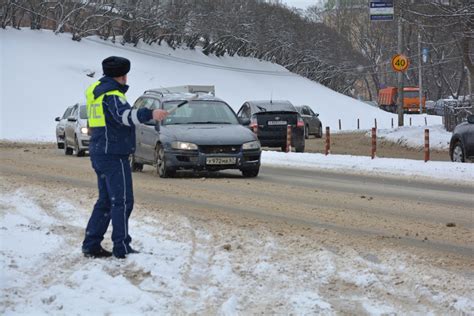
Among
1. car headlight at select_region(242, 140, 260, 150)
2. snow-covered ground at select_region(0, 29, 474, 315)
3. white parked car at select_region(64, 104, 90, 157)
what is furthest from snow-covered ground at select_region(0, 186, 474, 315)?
white parked car at select_region(64, 104, 90, 157)

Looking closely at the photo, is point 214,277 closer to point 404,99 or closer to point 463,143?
point 463,143

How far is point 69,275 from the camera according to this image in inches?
246

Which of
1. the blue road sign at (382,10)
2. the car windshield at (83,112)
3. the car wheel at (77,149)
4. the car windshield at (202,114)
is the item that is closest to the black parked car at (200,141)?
the car windshield at (202,114)

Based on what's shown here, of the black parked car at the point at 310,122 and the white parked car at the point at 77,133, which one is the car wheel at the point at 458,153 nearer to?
the white parked car at the point at 77,133

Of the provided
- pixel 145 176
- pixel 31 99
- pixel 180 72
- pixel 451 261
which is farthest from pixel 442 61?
pixel 451 261

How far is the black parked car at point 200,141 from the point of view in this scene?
14672 millimetres

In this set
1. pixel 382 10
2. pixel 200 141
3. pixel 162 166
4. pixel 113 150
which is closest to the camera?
pixel 113 150

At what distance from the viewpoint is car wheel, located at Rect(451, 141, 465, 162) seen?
19.3 meters

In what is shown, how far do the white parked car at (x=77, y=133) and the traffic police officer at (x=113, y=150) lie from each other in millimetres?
16398

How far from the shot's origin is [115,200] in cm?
684

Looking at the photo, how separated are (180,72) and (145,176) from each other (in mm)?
41562

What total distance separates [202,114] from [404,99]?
2678 inches

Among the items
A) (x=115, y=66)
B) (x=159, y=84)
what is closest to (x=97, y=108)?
(x=115, y=66)

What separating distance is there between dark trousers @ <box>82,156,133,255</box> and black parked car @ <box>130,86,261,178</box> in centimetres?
712
